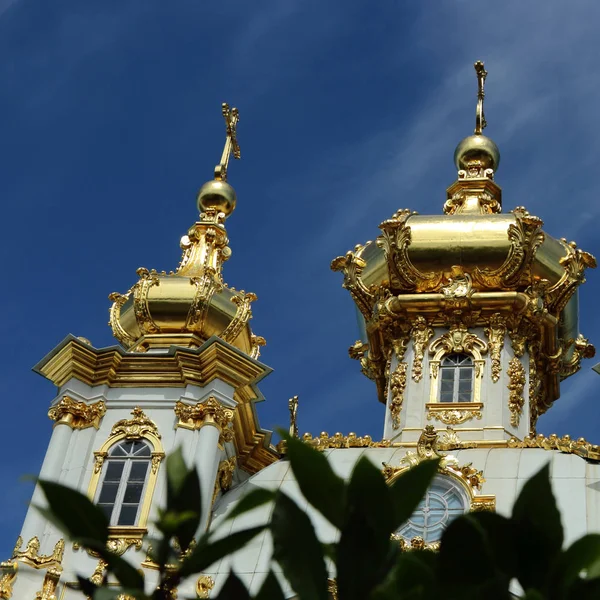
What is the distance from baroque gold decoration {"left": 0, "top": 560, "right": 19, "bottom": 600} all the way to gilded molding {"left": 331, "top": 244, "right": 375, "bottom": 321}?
9078 mm

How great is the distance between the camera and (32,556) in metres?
19.3

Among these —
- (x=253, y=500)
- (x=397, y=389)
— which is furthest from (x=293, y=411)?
(x=253, y=500)

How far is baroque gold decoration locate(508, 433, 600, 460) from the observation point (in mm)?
20828

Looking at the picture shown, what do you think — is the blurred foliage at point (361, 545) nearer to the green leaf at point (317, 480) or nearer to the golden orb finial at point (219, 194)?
the green leaf at point (317, 480)

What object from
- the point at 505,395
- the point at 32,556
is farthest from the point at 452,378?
the point at 32,556

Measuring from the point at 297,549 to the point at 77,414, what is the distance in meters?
16.4

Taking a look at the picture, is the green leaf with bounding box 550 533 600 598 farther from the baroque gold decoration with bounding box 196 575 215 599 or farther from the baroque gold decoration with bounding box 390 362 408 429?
the baroque gold decoration with bounding box 390 362 408 429

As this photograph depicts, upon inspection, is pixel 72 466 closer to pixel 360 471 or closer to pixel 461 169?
pixel 461 169

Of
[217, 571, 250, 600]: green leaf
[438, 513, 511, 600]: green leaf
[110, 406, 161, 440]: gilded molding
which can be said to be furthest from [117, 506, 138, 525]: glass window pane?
[438, 513, 511, 600]: green leaf

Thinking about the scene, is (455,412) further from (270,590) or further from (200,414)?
(270,590)

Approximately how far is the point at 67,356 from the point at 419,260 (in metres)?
6.65

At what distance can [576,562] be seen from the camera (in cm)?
529

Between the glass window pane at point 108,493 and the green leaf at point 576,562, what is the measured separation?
1575cm

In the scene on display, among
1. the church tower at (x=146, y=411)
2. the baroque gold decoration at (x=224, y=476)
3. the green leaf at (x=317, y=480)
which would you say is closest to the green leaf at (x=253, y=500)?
the green leaf at (x=317, y=480)
